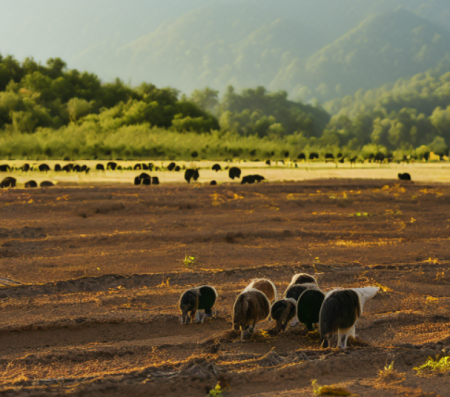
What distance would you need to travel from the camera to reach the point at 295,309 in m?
5.25

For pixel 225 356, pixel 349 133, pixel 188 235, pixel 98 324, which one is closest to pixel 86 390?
pixel 225 356

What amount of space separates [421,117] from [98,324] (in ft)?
257

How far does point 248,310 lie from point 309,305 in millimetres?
586

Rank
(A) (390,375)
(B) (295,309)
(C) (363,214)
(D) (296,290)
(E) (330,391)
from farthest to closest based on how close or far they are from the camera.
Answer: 1. (C) (363,214)
2. (D) (296,290)
3. (B) (295,309)
4. (A) (390,375)
5. (E) (330,391)

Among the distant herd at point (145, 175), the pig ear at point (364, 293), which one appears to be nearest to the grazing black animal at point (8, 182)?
the distant herd at point (145, 175)

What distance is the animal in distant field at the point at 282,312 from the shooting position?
5113 millimetres

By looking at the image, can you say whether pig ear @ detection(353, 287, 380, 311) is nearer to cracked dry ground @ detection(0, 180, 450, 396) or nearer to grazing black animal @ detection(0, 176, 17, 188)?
cracked dry ground @ detection(0, 180, 450, 396)

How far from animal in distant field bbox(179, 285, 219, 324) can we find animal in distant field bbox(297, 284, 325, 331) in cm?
105

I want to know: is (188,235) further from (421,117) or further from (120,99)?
(421,117)

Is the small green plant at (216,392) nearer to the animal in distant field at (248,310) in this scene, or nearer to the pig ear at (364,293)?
the animal in distant field at (248,310)

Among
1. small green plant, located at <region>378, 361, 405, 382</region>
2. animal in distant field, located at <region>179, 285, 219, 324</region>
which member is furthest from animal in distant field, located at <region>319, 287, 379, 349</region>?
animal in distant field, located at <region>179, 285, 219, 324</region>

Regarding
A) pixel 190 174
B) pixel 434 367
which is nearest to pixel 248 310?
pixel 434 367

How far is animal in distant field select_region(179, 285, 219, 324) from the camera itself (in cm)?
552

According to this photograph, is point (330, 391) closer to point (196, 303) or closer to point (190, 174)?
point (196, 303)
